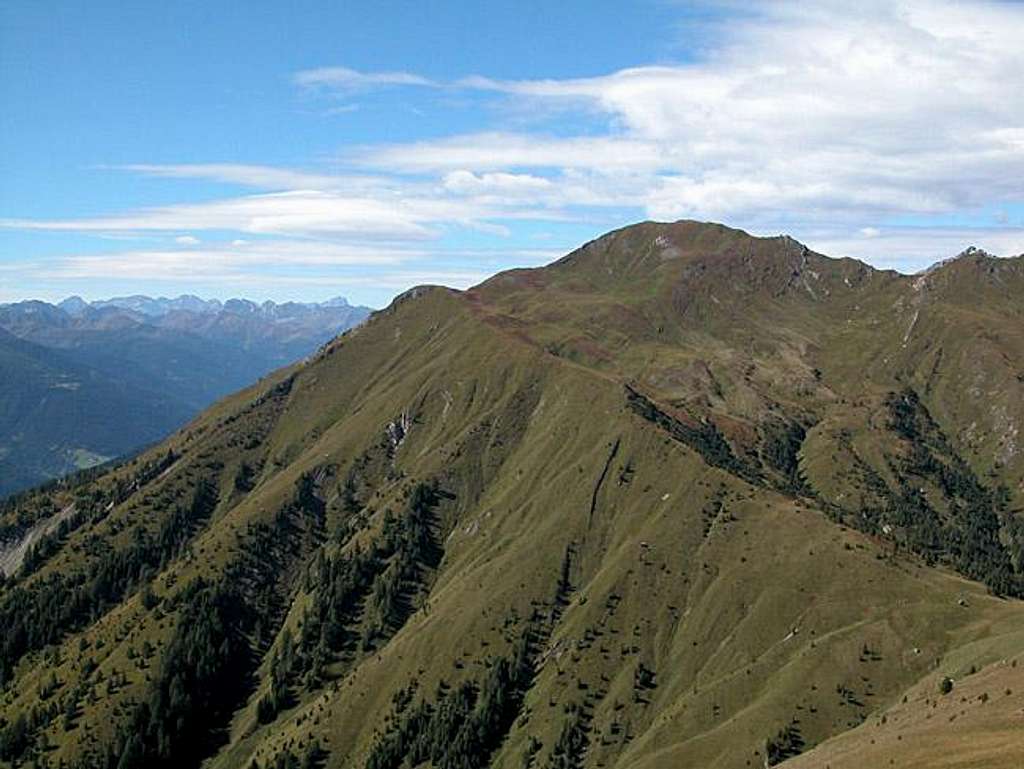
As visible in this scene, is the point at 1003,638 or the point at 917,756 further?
the point at 1003,638

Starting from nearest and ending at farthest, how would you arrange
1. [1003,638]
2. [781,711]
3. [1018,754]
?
[1018,754] → [1003,638] → [781,711]

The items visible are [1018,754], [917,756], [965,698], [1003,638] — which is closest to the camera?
[1018,754]

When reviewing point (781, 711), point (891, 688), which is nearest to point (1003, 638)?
point (891, 688)

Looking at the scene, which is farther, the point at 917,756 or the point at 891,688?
the point at 891,688

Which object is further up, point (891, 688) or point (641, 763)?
point (891, 688)

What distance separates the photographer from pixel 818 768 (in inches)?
4759

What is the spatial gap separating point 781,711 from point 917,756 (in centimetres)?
9822

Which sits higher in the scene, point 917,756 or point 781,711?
point 917,756

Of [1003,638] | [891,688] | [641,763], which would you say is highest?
[1003,638]

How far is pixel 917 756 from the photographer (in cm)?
10138

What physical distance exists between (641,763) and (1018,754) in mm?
119607

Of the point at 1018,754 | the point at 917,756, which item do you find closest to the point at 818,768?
the point at 917,756

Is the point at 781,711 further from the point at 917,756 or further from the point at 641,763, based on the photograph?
the point at 917,756

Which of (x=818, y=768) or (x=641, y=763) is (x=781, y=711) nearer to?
(x=641, y=763)
